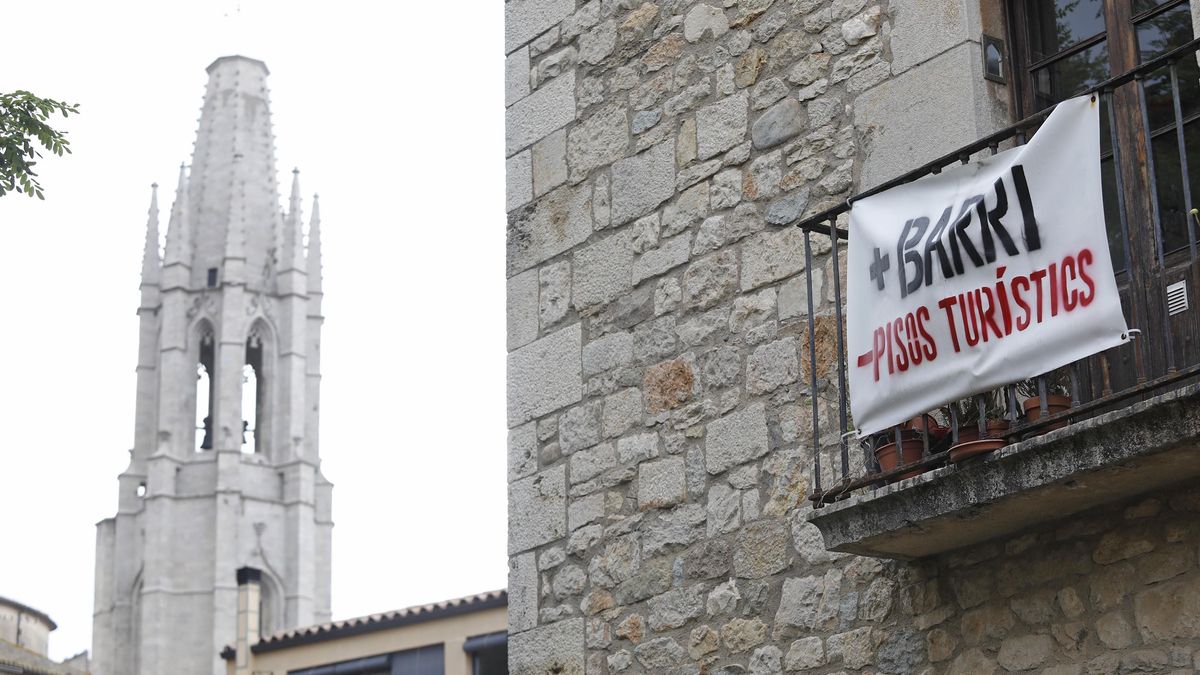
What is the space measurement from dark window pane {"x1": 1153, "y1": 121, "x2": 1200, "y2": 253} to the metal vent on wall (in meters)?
0.21

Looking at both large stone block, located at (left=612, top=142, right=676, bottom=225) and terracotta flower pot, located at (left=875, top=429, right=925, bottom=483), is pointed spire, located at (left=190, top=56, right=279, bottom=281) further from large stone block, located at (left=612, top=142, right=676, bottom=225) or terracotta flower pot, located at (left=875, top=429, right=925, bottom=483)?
terracotta flower pot, located at (left=875, top=429, right=925, bottom=483)

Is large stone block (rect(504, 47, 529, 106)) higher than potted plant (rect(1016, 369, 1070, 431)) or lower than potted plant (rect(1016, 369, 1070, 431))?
higher

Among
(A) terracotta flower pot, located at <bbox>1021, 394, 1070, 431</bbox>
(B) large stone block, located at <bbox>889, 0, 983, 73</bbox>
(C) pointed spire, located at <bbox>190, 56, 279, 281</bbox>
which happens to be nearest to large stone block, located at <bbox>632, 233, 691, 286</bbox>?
(B) large stone block, located at <bbox>889, 0, 983, 73</bbox>

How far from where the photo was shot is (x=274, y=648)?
77.5ft

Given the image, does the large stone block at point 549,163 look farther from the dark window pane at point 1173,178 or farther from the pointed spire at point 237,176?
the pointed spire at point 237,176

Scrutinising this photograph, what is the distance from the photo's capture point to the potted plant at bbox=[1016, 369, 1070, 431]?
200 inches

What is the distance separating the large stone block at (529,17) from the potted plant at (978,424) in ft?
10.4

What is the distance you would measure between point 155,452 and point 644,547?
6309 cm

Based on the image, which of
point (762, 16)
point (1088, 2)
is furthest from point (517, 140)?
point (1088, 2)

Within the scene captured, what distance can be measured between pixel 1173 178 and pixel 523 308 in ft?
9.98

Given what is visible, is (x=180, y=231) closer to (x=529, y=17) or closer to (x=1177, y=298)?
(x=529, y=17)

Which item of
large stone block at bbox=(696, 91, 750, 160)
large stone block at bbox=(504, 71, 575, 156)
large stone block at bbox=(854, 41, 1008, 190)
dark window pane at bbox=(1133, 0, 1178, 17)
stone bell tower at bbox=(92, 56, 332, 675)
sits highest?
stone bell tower at bbox=(92, 56, 332, 675)

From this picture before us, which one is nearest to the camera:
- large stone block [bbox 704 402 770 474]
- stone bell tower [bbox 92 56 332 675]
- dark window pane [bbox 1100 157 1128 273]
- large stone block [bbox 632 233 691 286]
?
dark window pane [bbox 1100 157 1128 273]

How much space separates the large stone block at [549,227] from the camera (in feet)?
24.7
